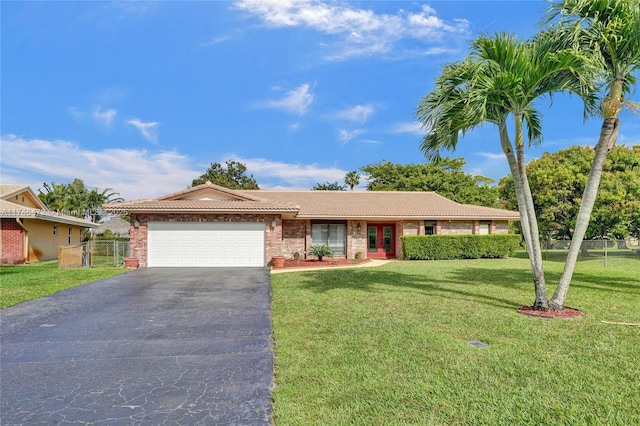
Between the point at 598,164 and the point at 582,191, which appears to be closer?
the point at 598,164

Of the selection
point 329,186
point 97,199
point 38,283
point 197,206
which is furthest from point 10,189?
point 329,186

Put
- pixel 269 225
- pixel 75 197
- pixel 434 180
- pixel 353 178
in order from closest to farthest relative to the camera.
A: pixel 269 225 → pixel 434 180 → pixel 75 197 → pixel 353 178

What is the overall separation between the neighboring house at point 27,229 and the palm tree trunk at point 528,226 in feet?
77.8

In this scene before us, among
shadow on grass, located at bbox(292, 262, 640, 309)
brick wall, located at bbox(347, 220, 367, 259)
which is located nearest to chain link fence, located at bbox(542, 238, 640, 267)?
shadow on grass, located at bbox(292, 262, 640, 309)

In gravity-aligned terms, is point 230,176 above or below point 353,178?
above

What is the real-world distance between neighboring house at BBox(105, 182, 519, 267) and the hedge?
3.52ft

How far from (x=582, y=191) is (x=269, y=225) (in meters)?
21.5

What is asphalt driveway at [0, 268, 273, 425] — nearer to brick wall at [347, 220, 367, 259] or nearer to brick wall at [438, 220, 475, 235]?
brick wall at [347, 220, 367, 259]

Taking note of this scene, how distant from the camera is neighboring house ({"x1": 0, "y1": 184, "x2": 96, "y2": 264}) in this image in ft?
67.9

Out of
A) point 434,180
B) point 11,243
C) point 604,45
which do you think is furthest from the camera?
point 434,180

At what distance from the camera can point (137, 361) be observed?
4.96m

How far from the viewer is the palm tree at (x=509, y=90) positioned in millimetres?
7316

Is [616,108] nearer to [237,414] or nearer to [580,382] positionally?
[580,382]

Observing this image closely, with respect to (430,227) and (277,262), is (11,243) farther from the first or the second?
(430,227)
